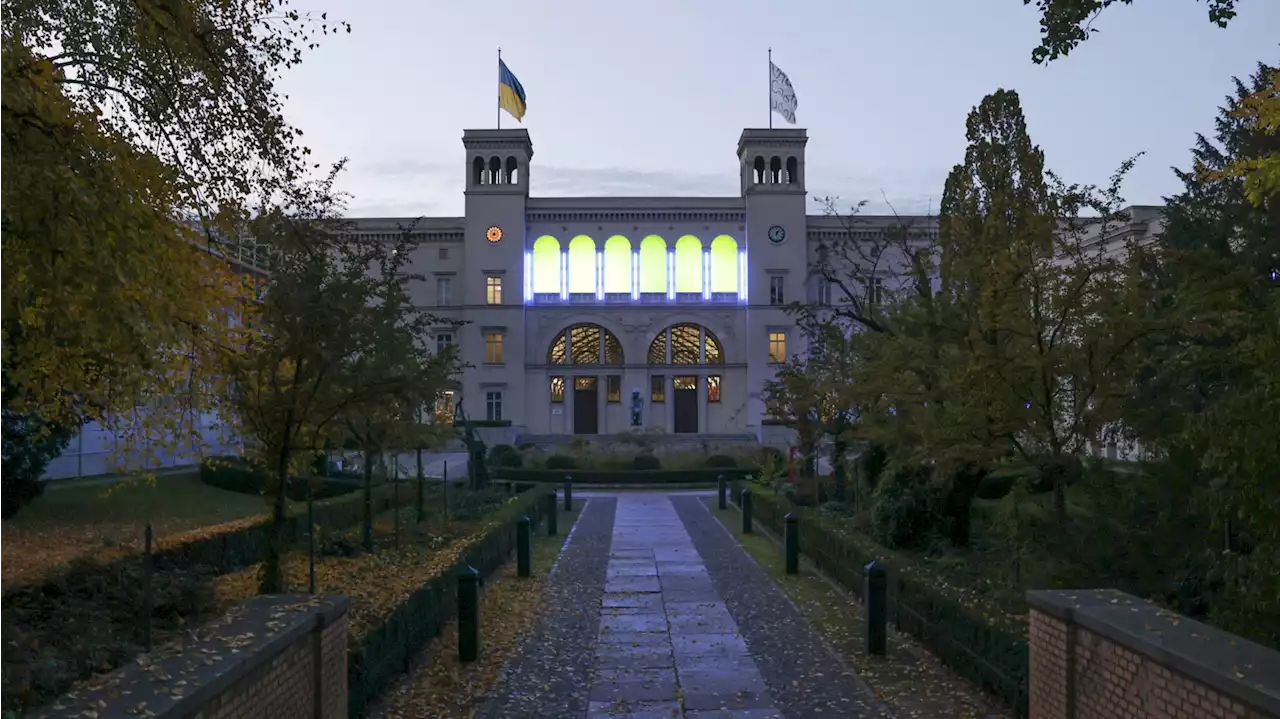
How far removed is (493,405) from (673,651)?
155 feet

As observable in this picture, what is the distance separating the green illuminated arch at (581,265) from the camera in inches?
2344

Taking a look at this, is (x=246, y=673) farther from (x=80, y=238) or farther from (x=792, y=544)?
(x=792, y=544)

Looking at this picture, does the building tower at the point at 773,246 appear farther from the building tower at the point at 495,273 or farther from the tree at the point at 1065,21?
the tree at the point at 1065,21

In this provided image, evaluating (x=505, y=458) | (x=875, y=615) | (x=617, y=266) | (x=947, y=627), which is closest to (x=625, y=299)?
(x=617, y=266)

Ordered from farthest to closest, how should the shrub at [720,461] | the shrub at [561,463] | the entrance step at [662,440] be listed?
the entrance step at [662,440], the shrub at [720,461], the shrub at [561,463]

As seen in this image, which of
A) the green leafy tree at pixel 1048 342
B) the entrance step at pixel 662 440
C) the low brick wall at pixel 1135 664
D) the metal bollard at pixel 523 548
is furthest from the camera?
the entrance step at pixel 662 440

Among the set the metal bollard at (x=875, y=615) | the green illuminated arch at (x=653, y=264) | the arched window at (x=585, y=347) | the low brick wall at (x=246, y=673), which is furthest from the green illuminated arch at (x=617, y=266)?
the low brick wall at (x=246, y=673)

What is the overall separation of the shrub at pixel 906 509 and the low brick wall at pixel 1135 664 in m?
8.19

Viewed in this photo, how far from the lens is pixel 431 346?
5819 centimetres

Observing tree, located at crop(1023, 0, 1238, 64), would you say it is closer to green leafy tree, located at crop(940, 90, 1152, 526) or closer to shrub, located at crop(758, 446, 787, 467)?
green leafy tree, located at crop(940, 90, 1152, 526)

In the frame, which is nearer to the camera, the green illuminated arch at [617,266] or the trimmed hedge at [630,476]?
the trimmed hedge at [630,476]

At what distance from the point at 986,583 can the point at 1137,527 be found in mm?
3153

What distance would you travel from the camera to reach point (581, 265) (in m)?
60.0

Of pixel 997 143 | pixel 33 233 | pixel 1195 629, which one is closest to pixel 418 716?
pixel 33 233
